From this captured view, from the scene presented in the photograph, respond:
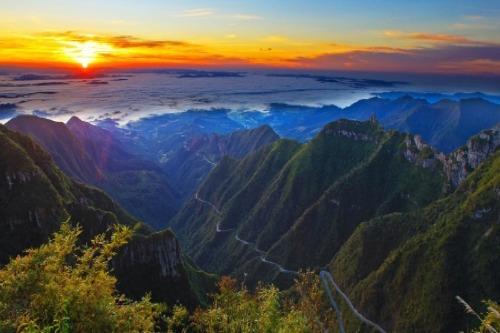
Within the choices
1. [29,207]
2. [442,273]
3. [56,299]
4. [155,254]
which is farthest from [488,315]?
[442,273]

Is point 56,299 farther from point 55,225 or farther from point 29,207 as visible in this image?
point 29,207

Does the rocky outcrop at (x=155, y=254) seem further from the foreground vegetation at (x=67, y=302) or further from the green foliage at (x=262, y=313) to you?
the foreground vegetation at (x=67, y=302)

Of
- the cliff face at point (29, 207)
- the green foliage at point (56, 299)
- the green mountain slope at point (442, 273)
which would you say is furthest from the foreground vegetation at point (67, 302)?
the green mountain slope at point (442, 273)

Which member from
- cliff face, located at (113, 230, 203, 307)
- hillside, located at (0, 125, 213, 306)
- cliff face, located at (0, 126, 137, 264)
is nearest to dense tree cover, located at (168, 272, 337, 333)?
cliff face, located at (0, 126, 137, 264)

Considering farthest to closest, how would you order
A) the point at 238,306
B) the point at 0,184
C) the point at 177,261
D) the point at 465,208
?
the point at 465,208, the point at 177,261, the point at 0,184, the point at 238,306

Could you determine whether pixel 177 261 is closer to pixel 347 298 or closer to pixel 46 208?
pixel 46 208

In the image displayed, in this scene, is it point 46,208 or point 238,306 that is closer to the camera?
point 238,306

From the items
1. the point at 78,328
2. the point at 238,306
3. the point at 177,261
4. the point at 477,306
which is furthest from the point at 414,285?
the point at 78,328

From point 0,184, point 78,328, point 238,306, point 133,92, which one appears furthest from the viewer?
point 0,184
